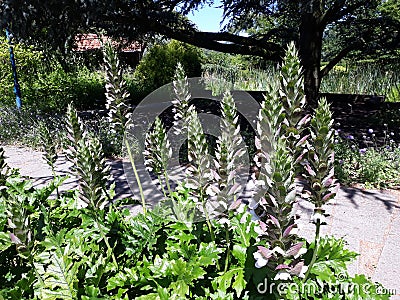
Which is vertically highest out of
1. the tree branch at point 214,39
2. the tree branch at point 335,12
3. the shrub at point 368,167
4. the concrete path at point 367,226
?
the tree branch at point 335,12

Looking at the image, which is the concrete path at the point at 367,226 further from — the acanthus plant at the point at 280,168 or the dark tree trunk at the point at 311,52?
the dark tree trunk at the point at 311,52

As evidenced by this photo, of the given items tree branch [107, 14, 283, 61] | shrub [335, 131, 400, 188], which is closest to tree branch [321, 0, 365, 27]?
tree branch [107, 14, 283, 61]

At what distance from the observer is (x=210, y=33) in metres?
8.41

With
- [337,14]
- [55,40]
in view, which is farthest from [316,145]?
[337,14]

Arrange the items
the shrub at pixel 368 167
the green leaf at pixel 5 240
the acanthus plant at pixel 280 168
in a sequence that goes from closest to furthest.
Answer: the acanthus plant at pixel 280 168
the green leaf at pixel 5 240
the shrub at pixel 368 167

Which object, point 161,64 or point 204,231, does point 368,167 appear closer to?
point 204,231

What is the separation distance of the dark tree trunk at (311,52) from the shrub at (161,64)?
7.65 metres

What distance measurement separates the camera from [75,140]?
6.55ft

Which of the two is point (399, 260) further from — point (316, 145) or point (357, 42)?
point (357, 42)

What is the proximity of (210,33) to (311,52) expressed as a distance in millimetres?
2323

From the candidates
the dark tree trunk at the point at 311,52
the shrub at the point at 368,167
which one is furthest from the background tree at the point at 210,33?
the shrub at the point at 368,167

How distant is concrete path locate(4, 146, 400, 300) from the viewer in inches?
120

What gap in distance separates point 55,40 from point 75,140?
4.80 metres

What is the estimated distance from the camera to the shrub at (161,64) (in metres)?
15.3
